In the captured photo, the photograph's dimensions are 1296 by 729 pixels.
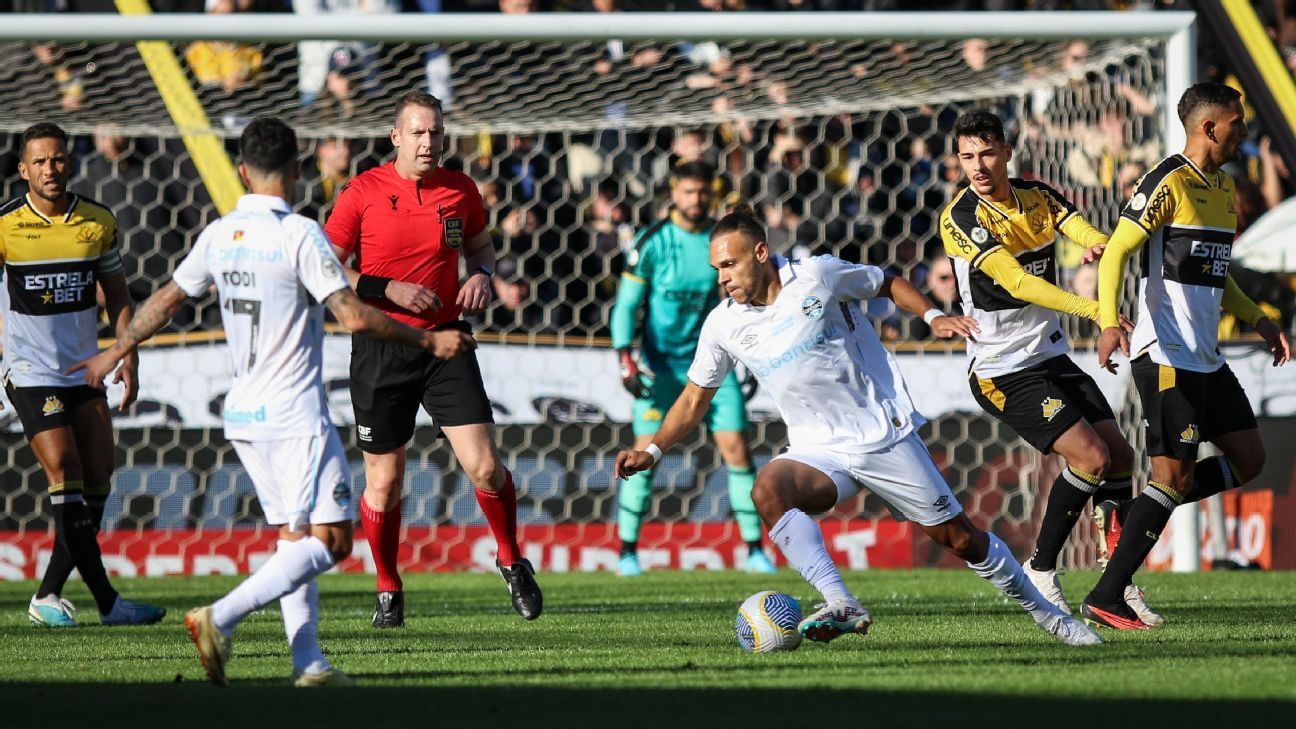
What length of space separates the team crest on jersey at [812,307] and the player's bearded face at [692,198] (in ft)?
15.3

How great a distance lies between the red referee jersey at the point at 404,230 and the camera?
7.26m

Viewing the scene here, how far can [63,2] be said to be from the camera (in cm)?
1330

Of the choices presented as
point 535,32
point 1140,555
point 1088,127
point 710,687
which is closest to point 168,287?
point 710,687

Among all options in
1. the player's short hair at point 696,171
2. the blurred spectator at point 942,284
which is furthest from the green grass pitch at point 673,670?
the blurred spectator at point 942,284

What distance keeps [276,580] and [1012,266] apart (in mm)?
3416

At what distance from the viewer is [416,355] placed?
730cm

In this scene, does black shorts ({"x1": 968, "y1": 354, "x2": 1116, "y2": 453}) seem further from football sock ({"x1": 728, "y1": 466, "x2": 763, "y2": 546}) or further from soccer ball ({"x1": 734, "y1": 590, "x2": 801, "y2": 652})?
football sock ({"x1": 728, "y1": 466, "x2": 763, "y2": 546})

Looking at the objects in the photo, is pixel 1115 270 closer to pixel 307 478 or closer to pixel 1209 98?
pixel 1209 98

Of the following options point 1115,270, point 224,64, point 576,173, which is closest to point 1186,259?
point 1115,270

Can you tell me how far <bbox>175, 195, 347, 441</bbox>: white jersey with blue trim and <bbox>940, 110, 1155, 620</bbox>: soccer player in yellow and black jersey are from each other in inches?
122

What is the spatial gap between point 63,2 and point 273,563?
9.62 m

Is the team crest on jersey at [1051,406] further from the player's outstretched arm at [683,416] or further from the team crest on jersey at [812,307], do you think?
the player's outstretched arm at [683,416]

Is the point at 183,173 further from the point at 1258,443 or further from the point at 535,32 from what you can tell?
the point at 1258,443

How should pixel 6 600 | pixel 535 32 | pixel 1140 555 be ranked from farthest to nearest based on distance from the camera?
pixel 535 32, pixel 6 600, pixel 1140 555
